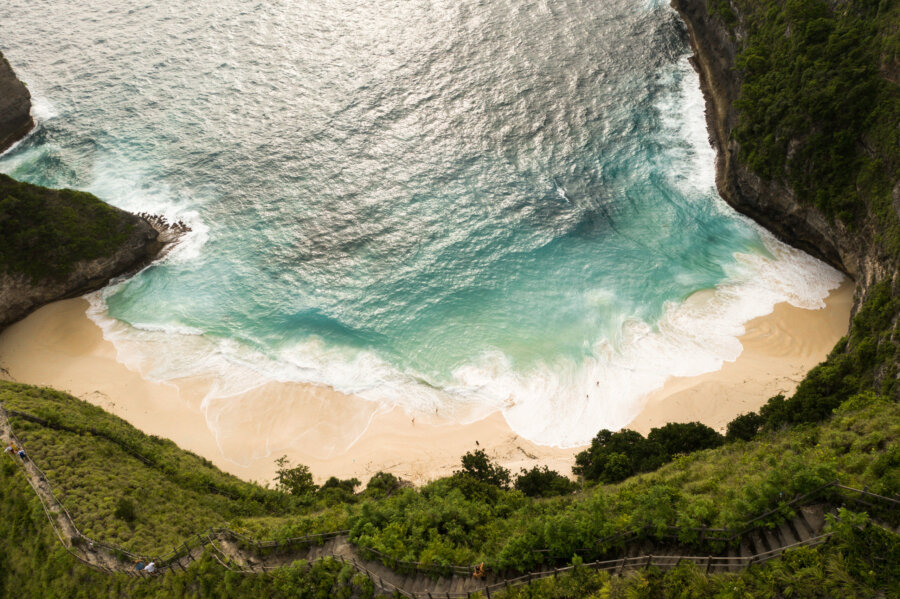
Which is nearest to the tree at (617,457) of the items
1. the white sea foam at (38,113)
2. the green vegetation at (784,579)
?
the green vegetation at (784,579)

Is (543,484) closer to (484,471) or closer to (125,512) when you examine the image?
(484,471)

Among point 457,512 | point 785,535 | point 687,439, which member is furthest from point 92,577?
point 687,439

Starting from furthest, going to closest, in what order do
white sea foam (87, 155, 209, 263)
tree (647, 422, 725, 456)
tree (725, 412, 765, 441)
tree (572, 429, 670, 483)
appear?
white sea foam (87, 155, 209, 263) → tree (647, 422, 725, 456) → tree (725, 412, 765, 441) → tree (572, 429, 670, 483)

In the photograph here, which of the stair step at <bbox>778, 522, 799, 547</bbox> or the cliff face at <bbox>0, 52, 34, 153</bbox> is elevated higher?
the cliff face at <bbox>0, 52, 34, 153</bbox>

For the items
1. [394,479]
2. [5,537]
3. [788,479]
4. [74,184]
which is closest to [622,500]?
[788,479]

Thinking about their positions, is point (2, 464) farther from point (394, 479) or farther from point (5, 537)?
point (394, 479)

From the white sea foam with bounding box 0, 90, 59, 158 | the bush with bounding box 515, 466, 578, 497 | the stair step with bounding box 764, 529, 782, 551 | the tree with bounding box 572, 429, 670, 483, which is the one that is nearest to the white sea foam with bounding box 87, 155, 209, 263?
the white sea foam with bounding box 0, 90, 59, 158

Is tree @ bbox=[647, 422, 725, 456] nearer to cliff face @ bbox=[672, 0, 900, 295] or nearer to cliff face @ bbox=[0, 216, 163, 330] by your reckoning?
cliff face @ bbox=[672, 0, 900, 295]
